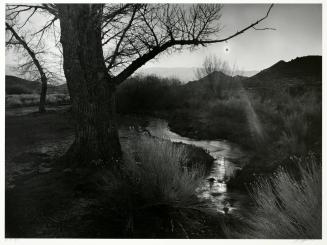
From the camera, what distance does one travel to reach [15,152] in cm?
464

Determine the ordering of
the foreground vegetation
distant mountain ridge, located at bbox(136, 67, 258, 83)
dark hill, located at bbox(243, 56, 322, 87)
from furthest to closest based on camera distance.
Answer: distant mountain ridge, located at bbox(136, 67, 258, 83) → dark hill, located at bbox(243, 56, 322, 87) → the foreground vegetation

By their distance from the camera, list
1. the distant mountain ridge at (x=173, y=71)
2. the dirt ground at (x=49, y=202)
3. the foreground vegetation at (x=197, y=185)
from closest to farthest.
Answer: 1. the foreground vegetation at (x=197, y=185)
2. the dirt ground at (x=49, y=202)
3. the distant mountain ridge at (x=173, y=71)

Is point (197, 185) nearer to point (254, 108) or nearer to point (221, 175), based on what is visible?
point (221, 175)

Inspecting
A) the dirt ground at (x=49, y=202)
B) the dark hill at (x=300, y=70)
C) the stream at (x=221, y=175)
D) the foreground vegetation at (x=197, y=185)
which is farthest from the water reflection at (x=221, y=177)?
the dark hill at (x=300, y=70)

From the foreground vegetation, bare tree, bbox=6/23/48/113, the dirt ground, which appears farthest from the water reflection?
bare tree, bbox=6/23/48/113

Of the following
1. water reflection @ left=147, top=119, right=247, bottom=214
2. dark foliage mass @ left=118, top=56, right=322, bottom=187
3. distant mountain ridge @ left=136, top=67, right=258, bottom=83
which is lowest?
water reflection @ left=147, top=119, right=247, bottom=214

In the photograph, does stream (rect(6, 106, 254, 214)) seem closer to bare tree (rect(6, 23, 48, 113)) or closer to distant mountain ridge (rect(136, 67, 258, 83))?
bare tree (rect(6, 23, 48, 113))

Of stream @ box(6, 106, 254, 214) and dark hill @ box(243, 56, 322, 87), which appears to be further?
stream @ box(6, 106, 254, 214)

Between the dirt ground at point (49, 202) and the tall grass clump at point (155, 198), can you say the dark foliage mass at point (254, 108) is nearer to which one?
the tall grass clump at point (155, 198)

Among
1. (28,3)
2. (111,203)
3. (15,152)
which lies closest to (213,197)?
(111,203)

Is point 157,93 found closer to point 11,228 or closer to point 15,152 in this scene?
point 15,152

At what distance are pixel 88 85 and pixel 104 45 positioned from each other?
688 mm

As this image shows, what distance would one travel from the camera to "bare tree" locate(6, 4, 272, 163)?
14.1ft

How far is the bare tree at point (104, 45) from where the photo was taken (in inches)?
170
